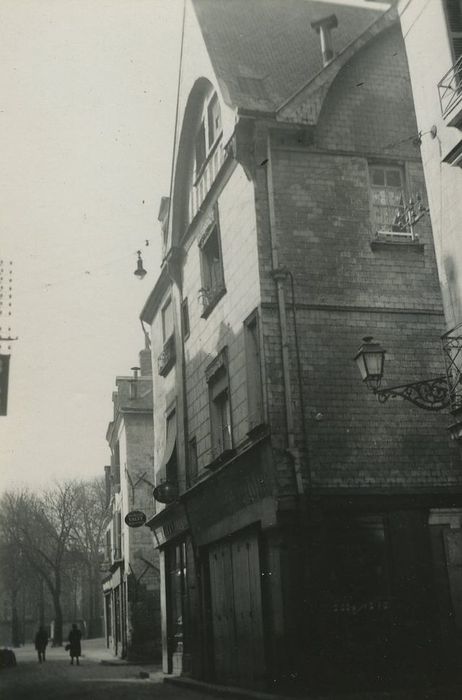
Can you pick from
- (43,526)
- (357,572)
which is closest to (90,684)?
(357,572)

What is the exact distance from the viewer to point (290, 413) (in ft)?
46.2

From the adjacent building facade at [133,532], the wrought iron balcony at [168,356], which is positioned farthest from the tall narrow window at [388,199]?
the adjacent building facade at [133,532]

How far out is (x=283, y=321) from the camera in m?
14.6

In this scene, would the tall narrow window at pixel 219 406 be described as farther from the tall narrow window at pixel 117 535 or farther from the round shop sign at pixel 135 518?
the tall narrow window at pixel 117 535

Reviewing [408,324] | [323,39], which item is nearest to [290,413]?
[408,324]

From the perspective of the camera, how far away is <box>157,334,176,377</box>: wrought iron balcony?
21.9 m

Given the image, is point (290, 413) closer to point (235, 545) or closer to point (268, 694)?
point (235, 545)

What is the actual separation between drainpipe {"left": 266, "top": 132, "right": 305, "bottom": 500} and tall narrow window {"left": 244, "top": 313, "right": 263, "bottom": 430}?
2.04 feet

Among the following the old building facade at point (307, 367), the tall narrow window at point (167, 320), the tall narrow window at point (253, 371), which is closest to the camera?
the old building facade at point (307, 367)

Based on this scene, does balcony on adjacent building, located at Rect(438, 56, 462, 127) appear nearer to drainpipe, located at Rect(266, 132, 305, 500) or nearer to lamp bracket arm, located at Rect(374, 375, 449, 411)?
lamp bracket arm, located at Rect(374, 375, 449, 411)

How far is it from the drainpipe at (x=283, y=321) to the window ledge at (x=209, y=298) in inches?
94.4

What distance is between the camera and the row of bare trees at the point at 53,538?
56.4 m

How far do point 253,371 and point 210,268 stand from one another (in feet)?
15.3

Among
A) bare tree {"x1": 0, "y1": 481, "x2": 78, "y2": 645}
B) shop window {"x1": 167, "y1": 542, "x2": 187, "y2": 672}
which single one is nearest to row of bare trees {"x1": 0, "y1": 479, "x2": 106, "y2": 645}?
bare tree {"x1": 0, "y1": 481, "x2": 78, "y2": 645}
